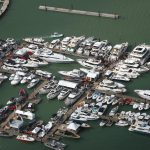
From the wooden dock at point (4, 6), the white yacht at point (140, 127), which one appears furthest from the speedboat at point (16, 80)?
the wooden dock at point (4, 6)

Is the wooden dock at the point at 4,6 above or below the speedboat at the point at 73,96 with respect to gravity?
above

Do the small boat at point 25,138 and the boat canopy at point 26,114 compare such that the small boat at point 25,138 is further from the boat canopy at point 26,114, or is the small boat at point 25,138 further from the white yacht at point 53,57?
the white yacht at point 53,57

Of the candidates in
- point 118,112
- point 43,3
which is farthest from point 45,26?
point 118,112

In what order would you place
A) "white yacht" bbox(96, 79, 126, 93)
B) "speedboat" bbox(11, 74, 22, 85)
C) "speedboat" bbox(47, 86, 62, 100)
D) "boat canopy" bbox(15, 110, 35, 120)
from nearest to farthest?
"boat canopy" bbox(15, 110, 35, 120), "white yacht" bbox(96, 79, 126, 93), "speedboat" bbox(47, 86, 62, 100), "speedboat" bbox(11, 74, 22, 85)

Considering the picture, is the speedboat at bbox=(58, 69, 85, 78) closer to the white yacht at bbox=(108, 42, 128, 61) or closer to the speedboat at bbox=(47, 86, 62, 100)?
the speedboat at bbox=(47, 86, 62, 100)

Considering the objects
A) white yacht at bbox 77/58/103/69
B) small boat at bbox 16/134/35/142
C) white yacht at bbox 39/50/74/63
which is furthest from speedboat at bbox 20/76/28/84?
small boat at bbox 16/134/35/142

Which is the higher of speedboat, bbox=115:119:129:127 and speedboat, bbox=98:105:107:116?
speedboat, bbox=98:105:107:116

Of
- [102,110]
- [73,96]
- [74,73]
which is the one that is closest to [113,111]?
[102,110]

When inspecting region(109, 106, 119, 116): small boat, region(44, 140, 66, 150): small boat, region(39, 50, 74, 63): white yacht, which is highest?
region(39, 50, 74, 63): white yacht
